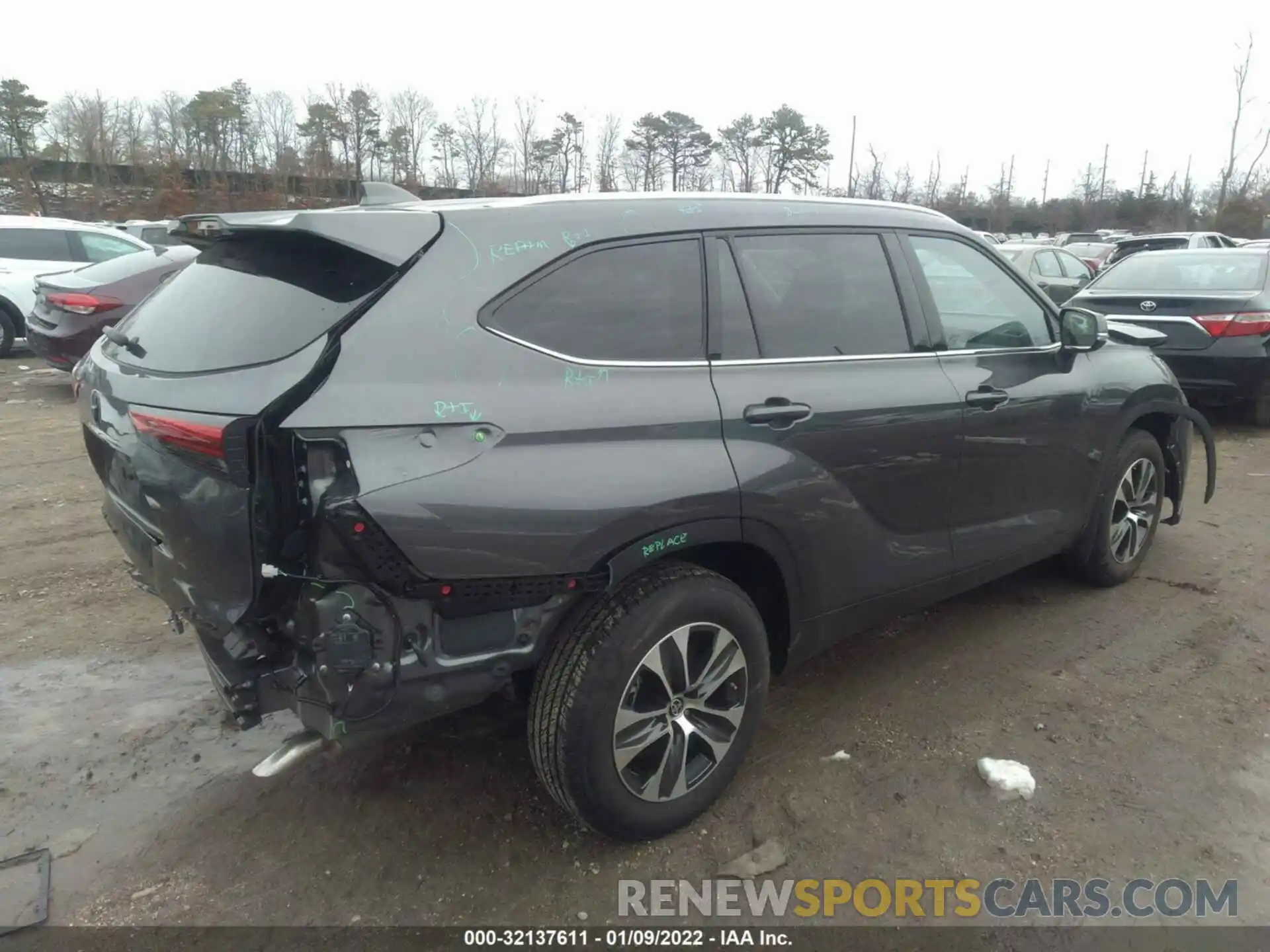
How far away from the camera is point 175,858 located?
9.06 feet

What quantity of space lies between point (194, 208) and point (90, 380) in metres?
28.0

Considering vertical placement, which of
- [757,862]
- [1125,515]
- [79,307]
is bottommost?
[757,862]

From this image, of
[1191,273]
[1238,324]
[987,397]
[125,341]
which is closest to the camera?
[125,341]

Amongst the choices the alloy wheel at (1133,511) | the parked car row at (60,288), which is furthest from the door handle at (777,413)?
the parked car row at (60,288)

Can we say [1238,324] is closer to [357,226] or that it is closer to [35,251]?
[357,226]

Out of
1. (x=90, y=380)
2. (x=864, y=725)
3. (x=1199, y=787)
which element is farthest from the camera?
(x=864, y=725)

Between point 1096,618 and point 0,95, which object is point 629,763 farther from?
point 0,95

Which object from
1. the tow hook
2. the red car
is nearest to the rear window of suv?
the tow hook

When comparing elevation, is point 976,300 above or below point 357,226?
below

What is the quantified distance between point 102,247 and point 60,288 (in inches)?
179

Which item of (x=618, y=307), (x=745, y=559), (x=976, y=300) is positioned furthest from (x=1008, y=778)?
(x=618, y=307)

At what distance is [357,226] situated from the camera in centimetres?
241

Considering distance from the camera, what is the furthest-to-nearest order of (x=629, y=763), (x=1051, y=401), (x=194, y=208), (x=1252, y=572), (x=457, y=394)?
(x=194, y=208) < (x=1252, y=572) < (x=1051, y=401) < (x=629, y=763) < (x=457, y=394)

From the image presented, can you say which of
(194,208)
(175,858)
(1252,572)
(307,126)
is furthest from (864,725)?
(307,126)
